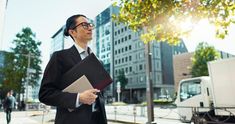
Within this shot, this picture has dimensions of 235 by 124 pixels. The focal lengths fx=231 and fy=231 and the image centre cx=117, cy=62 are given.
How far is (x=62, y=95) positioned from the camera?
5.02 feet

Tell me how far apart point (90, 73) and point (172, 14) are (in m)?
6.21

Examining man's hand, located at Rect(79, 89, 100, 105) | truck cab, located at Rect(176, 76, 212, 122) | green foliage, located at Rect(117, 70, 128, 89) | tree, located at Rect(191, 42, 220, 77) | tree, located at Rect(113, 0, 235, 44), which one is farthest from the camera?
green foliage, located at Rect(117, 70, 128, 89)

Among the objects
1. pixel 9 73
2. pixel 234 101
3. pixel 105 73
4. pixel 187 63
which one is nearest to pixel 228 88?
pixel 234 101

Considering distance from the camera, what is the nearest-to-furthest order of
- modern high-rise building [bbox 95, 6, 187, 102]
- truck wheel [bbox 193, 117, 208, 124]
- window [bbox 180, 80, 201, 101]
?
truck wheel [bbox 193, 117, 208, 124] → window [bbox 180, 80, 201, 101] → modern high-rise building [bbox 95, 6, 187, 102]

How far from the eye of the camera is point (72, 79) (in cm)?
164

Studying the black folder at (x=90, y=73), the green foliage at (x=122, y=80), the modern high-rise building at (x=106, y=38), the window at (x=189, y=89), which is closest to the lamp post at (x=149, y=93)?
the window at (x=189, y=89)

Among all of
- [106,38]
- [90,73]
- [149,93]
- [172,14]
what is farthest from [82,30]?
[106,38]

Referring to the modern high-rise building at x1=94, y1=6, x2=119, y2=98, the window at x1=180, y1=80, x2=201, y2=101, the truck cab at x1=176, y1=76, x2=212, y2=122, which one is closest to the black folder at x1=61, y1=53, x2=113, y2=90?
the truck cab at x1=176, y1=76, x2=212, y2=122

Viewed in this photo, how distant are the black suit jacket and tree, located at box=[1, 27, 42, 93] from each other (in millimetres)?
32732

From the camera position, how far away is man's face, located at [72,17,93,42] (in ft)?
5.96

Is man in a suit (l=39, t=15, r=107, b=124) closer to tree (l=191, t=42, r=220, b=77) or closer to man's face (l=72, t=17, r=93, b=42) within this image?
man's face (l=72, t=17, r=93, b=42)

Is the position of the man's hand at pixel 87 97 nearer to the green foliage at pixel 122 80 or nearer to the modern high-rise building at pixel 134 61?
the modern high-rise building at pixel 134 61

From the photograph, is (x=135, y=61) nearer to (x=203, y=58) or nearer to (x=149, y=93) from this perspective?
(x=203, y=58)

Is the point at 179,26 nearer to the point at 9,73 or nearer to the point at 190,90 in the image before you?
the point at 190,90
